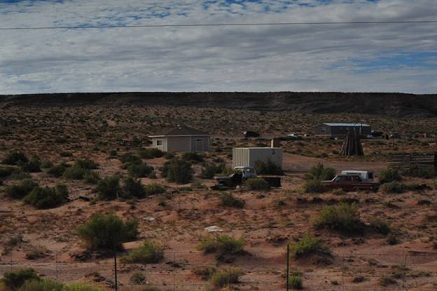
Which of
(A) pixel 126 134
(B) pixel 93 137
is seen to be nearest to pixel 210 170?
(B) pixel 93 137

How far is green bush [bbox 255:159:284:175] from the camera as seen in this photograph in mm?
56438

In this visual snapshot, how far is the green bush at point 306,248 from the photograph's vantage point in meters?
25.8

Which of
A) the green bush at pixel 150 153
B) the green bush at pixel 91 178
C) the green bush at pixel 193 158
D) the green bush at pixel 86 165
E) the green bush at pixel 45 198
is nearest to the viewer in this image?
the green bush at pixel 45 198

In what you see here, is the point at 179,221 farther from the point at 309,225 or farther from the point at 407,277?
the point at 407,277

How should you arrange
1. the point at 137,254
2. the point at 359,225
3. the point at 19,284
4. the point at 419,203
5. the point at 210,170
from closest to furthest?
the point at 19,284, the point at 137,254, the point at 359,225, the point at 419,203, the point at 210,170

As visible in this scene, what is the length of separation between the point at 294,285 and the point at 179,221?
41.8 feet

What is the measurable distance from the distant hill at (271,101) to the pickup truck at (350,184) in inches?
5457

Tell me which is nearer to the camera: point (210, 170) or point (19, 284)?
point (19, 284)

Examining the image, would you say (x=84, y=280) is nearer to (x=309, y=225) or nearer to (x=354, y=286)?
(x=354, y=286)

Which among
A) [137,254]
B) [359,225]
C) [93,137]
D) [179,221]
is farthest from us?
[93,137]

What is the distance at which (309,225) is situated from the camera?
31.3 m

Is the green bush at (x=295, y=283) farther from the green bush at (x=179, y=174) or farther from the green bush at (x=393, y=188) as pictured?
the green bush at (x=179, y=174)

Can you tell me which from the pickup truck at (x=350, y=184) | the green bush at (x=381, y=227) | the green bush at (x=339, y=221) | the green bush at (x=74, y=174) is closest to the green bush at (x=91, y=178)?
the green bush at (x=74, y=174)

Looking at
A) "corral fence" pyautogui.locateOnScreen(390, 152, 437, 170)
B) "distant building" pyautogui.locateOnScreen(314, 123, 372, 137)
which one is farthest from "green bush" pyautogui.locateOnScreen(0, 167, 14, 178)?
"distant building" pyautogui.locateOnScreen(314, 123, 372, 137)
